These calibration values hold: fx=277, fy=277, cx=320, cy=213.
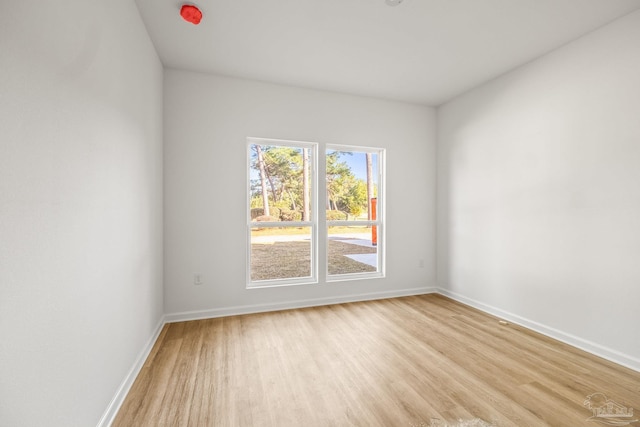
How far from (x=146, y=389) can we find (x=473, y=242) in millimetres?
3857

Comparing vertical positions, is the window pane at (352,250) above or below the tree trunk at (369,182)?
below

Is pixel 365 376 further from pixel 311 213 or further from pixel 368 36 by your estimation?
pixel 368 36

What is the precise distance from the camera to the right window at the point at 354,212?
3.94 meters

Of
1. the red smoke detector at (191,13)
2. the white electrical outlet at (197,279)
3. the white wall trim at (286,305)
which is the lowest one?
the white wall trim at (286,305)

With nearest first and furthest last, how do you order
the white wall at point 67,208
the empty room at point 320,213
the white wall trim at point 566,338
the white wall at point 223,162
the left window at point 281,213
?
the white wall at point 67,208
the empty room at point 320,213
the white wall trim at point 566,338
the white wall at point 223,162
the left window at point 281,213

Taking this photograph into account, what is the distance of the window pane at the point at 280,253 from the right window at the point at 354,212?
356mm

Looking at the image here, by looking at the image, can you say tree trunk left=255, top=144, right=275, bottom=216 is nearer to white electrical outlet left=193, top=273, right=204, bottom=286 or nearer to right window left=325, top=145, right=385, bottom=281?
right window left=325, top=145, right=385, bottom=281

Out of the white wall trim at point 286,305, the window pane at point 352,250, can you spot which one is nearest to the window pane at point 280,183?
the window pane at point 352,250

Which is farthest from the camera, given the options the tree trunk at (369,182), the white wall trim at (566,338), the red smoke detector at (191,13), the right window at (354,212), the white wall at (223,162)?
the tree trunk at (369,182)

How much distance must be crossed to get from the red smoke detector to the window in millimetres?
1420

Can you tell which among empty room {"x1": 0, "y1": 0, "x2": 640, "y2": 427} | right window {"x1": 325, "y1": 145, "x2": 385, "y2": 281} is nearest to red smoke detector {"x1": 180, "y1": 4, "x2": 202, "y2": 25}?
empty room {"x1": 0, "y1": 0, "x2": 640, "y2": 427}

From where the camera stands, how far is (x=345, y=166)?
4.03m

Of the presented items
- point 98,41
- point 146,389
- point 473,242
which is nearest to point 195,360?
point 146,389

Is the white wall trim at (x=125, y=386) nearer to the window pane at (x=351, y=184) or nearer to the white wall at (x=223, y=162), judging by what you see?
the white wall at (x=223, y=162)
